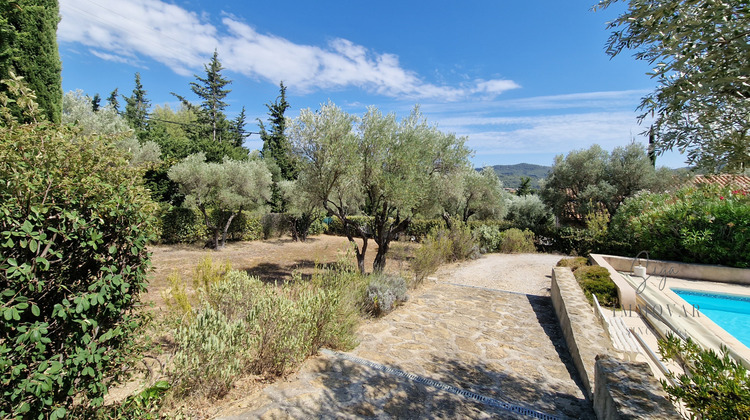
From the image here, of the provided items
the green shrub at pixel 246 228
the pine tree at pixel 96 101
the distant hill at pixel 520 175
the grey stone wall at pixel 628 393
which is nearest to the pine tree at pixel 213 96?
the pine tree at pixel 96 101

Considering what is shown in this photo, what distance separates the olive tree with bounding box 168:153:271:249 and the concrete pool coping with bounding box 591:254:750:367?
1377 centimetres

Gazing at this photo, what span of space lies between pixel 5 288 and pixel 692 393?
3.93 metres

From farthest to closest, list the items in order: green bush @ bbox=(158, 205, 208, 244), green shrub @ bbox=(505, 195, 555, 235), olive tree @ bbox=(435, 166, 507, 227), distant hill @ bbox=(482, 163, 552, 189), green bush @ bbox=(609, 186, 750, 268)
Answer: distant hill @ bbox=(482, 163, 552, 189)
green shrub @ bbox=(505, 195, 555, 235)
olive tree @ bbox=(435, 166, 507, 227)
green bush @ bbox=(158, 205, 208, 244)
green bush @ bbox=(609, 186, 750, 268)

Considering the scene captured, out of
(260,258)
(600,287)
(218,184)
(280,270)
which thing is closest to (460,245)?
(600,287)

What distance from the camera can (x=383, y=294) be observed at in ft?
19.9

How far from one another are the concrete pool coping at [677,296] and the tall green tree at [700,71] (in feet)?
7.70

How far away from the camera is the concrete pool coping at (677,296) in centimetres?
487

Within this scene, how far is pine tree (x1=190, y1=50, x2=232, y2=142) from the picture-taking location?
32.6 metres

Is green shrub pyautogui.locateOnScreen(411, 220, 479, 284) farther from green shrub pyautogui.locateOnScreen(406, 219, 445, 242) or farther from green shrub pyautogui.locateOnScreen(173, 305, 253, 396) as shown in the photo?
green shrub pyautogui.locateOnScreen(173, 305, 253, 396)

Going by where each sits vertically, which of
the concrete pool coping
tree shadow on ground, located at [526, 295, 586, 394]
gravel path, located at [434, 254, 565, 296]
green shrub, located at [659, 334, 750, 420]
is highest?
green shrub, located at [659, 334, 750, 420]

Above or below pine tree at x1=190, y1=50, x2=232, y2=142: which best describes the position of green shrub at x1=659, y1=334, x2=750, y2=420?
below

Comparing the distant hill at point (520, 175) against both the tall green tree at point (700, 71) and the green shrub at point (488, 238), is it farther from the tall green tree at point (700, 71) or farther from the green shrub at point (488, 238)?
the tall green tree at point (700, 71)

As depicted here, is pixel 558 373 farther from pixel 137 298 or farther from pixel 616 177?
pixel 616 177

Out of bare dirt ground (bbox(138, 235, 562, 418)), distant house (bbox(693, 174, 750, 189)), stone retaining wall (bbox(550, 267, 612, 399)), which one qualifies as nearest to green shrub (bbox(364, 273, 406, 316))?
bare dirt ground (bbox(138, 235, 562, 418))
